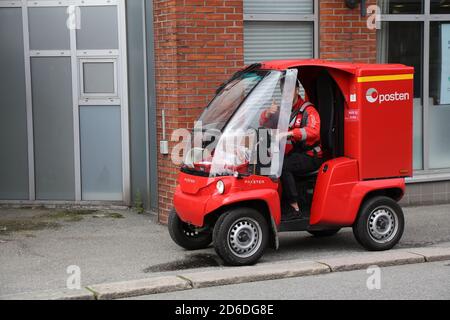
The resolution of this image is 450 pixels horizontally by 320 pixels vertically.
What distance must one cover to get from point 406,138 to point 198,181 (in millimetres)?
2315

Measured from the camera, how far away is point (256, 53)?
1070cm

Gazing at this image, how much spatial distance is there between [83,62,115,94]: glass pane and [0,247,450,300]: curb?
4435 millimetres

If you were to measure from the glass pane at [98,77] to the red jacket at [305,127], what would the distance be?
12.8 ft

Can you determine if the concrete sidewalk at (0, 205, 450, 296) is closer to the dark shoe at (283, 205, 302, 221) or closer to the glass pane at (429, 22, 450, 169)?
the dark shoe at (283, 205, 302, 221)

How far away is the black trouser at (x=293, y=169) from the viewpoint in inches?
327

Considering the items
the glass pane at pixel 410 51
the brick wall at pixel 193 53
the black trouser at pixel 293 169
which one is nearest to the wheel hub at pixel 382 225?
the black trouser at pixel 293 169

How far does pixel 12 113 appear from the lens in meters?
11.7

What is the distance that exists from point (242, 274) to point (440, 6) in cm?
609

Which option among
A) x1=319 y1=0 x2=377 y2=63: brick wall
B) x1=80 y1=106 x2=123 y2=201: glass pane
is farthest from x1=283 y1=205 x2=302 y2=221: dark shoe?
x1=80 y1=106 x2=123 y2=201: glass pane

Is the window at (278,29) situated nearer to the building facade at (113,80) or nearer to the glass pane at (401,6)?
the building facade at (113,80)

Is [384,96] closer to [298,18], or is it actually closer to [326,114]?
[326,114]

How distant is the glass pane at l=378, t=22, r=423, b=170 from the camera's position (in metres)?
11.6

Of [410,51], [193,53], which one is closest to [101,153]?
[193,53]

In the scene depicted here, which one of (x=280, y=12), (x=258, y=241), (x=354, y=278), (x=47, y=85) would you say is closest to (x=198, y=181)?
(x=258, y=241)
